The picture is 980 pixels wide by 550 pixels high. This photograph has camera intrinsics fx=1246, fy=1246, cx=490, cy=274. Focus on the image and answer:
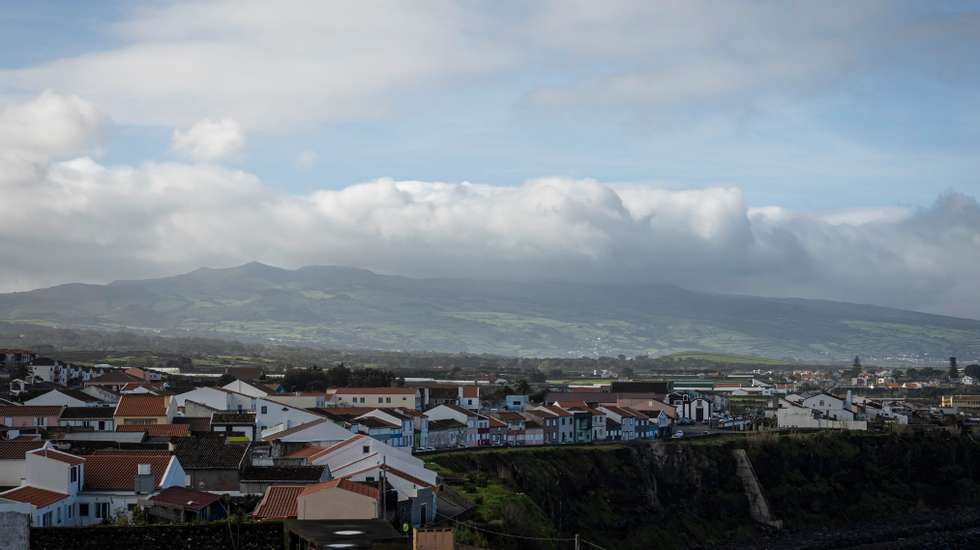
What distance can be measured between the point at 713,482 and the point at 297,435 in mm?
23495

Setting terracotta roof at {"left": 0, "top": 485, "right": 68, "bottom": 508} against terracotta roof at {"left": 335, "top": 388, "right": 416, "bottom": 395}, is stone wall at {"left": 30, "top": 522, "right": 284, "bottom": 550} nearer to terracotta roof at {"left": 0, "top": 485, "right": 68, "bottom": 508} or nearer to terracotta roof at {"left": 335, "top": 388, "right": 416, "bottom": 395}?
terracotta roof at {"left": 0, "top": 485, "right": 68, "bottom": 508}

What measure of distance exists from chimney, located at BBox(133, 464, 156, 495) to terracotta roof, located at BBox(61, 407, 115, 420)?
18669 millimetres

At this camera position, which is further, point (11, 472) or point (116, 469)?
point (11, 472)

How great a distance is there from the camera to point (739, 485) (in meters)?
59.4

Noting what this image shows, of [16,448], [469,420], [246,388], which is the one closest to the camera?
[16,448]

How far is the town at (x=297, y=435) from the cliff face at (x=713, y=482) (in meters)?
3.53

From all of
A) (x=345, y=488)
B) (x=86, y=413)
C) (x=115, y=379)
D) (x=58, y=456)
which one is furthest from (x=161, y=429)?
(x=115, y=379)

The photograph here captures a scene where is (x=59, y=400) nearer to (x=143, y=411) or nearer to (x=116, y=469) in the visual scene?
(x=143, y=411)

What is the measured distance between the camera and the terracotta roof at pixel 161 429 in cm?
4131

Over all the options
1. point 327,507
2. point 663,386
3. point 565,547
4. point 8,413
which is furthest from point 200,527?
point 663,386

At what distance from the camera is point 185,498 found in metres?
28.3

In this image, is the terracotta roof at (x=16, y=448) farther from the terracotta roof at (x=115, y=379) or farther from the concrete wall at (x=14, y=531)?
the terracotta roof at (x=115, y=379)

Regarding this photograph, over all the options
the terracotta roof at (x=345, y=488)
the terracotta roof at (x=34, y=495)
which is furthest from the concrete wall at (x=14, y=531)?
the terracotta roof at (x=345, y=488)

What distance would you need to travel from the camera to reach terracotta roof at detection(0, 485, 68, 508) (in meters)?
25.7
